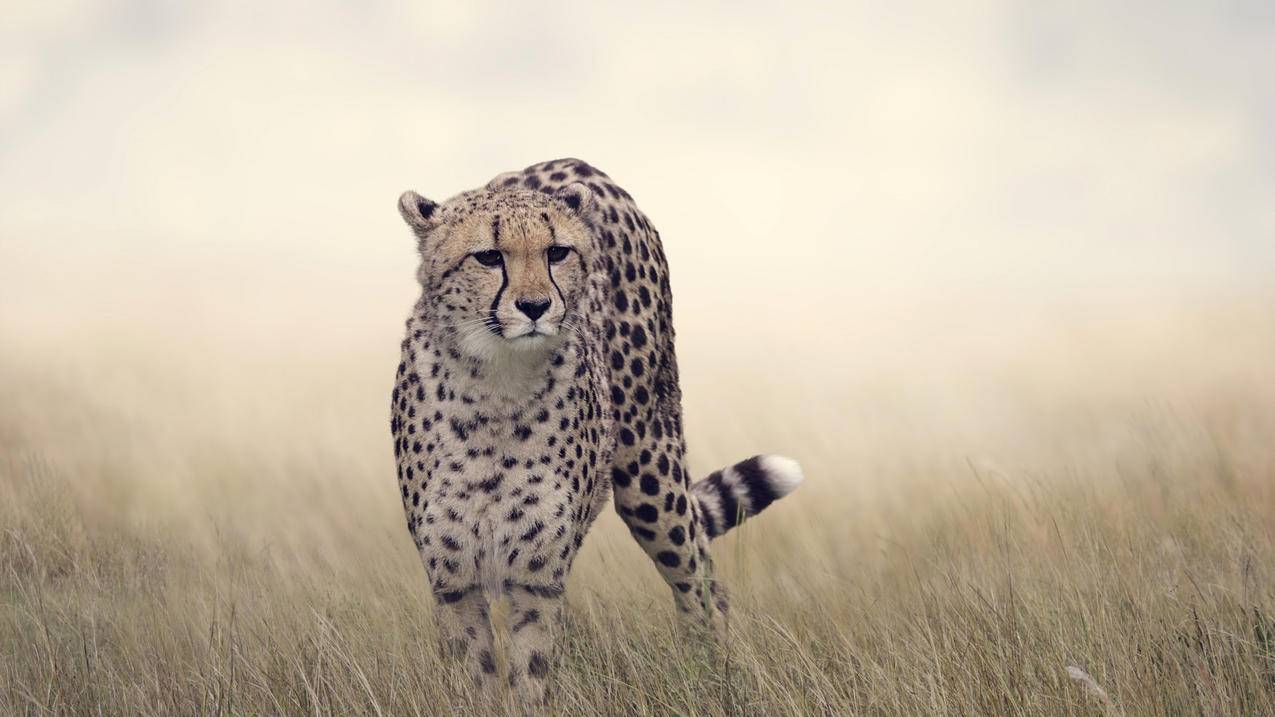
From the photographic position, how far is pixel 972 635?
8.79 feet

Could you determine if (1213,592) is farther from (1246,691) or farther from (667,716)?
(667,716)

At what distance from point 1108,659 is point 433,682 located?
145cm

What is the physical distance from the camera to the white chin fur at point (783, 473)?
370 centimetres

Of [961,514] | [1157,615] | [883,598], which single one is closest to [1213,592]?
[1157,615]

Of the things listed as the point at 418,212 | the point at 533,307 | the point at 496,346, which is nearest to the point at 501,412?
the point at 496,346

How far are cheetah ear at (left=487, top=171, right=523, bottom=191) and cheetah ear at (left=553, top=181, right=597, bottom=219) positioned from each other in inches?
15.1

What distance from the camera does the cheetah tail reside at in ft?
12.2

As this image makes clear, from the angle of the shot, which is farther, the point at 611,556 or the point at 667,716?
the point at 611,556

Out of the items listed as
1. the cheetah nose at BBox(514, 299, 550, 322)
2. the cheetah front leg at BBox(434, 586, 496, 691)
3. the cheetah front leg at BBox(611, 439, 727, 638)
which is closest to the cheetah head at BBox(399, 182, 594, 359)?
the cheetah nose at BBox(514, 299, 550, 322)

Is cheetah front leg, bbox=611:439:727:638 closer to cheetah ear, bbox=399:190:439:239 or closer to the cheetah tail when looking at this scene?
the cheetah tail

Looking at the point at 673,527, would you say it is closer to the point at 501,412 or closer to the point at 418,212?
the point at 501,412

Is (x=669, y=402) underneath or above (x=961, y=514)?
above

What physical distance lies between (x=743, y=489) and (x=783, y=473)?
134 millimetres

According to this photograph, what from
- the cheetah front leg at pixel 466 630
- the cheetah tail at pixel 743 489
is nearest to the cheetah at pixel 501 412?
the cheetah front leg at pixel 466 630
